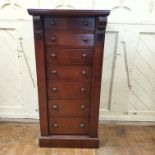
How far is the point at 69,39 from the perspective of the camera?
1.56 m

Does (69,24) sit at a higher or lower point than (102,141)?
higher

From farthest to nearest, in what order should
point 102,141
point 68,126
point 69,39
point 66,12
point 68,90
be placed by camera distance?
1. point 102,141
2. point 68,126
3. point 68,90
4. point 69,39
5. point 66,12

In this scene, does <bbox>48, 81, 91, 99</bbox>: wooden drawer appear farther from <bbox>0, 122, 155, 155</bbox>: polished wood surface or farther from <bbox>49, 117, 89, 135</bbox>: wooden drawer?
<bbox>0, 122, 155, 155</bbox>: polished wood surface

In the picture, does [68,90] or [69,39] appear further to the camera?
[68,90]

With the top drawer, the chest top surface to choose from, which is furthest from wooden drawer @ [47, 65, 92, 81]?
the chest top surface

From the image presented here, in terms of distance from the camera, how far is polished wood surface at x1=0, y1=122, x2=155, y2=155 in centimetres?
182

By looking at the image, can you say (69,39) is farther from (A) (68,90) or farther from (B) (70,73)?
(A) (68,90)

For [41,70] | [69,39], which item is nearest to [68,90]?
[41,70]

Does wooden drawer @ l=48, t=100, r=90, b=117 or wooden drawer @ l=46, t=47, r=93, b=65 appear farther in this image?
wooden drawer @ l=48, t=100, r=90, b=117

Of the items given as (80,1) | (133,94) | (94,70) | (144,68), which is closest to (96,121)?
(94,70)

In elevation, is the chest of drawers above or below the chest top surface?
below

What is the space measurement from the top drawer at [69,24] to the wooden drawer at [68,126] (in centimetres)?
74

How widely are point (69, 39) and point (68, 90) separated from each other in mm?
402

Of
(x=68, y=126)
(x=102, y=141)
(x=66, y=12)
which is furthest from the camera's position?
(x=102, y=141)
